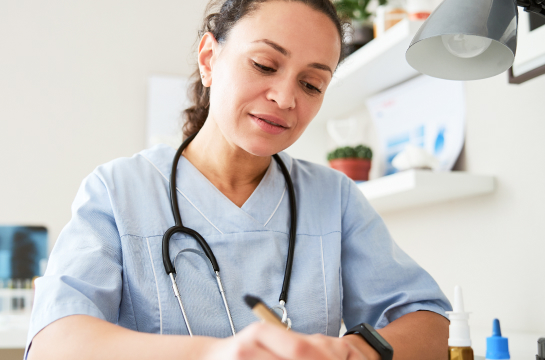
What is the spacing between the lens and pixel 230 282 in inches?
34.4

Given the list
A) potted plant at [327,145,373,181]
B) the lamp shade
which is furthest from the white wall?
the lamp shade

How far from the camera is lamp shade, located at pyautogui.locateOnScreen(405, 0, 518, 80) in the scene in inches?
28.6

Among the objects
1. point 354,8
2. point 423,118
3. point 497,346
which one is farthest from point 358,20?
point 497,346

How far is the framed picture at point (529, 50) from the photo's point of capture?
1.09 meters

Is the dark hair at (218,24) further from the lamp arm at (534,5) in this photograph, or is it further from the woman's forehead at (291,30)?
the lamp arm at (534,5)

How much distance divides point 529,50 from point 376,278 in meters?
0.61

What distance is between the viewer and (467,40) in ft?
2.64

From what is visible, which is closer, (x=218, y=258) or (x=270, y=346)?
(x=270, y=346)

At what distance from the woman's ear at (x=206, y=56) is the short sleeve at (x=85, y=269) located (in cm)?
28

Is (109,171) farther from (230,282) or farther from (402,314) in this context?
(402,314)

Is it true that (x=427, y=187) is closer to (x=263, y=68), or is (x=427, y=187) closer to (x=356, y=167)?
(x=356, y=167)

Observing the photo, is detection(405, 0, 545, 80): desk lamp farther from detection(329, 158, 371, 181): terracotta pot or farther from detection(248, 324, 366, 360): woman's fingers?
detection(329, 158, 371, 181): terracotta pot

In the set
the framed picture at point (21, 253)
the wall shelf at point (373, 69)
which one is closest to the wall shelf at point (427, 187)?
the wall shelf at point (373, 69)

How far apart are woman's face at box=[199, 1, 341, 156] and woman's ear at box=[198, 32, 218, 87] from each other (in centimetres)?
4
